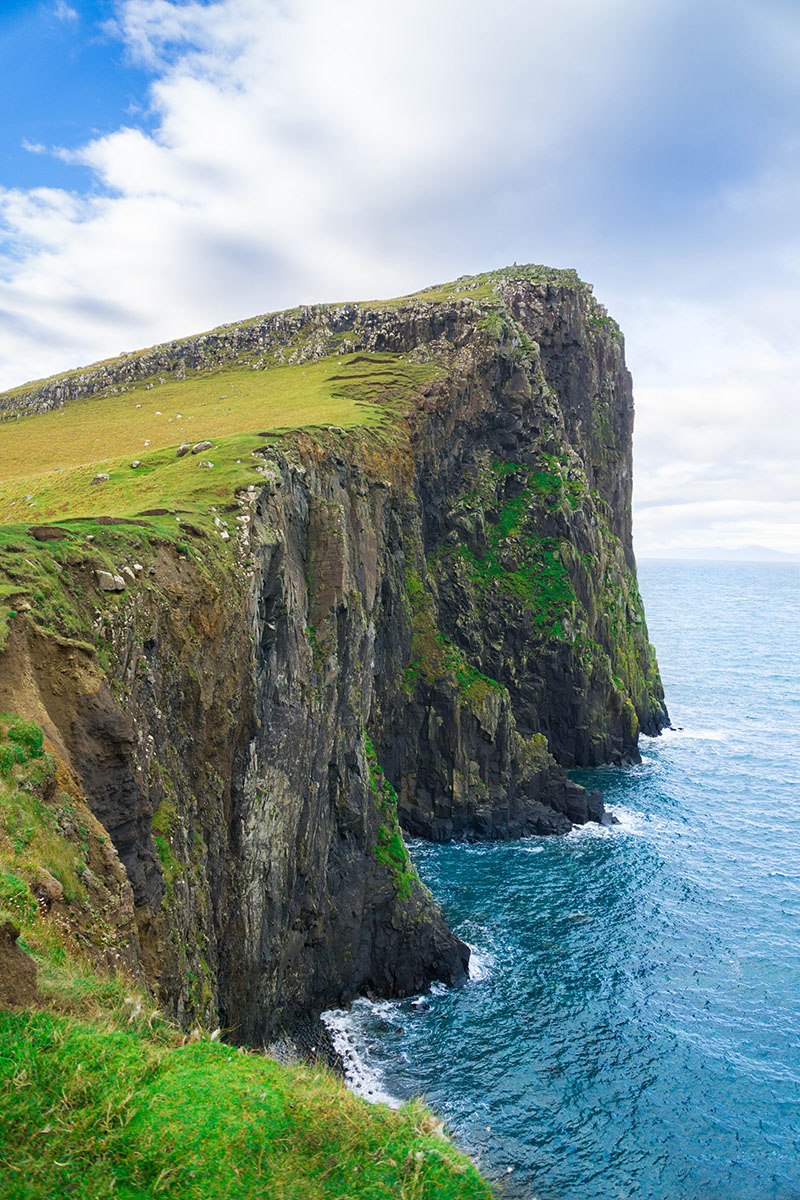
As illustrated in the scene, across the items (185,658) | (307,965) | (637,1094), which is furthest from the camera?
(307,965)

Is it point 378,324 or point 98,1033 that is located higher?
point 378,324

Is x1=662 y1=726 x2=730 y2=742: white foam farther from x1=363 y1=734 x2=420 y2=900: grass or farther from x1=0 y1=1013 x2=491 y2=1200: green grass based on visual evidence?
x1=0 y1=1013 x2=491 y2=1200: green grass

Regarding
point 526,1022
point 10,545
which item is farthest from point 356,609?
point 10,545

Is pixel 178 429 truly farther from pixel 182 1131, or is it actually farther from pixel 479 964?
pixel 182 1131

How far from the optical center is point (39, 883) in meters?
12.5

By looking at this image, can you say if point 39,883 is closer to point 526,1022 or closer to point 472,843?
point 526,1022

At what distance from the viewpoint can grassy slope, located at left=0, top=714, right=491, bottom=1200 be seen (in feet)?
30.0

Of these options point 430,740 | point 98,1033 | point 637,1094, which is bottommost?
point 637,1094

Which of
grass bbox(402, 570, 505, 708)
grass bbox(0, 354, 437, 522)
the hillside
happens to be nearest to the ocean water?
the hillside

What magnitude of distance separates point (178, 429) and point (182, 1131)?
179 feet

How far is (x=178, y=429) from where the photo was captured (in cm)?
5838

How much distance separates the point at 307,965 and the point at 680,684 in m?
96.2

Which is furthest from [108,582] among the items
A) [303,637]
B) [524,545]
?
[524,545]

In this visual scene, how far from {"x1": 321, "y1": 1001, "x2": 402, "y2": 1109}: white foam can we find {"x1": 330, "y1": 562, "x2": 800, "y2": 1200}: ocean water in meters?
0.13
